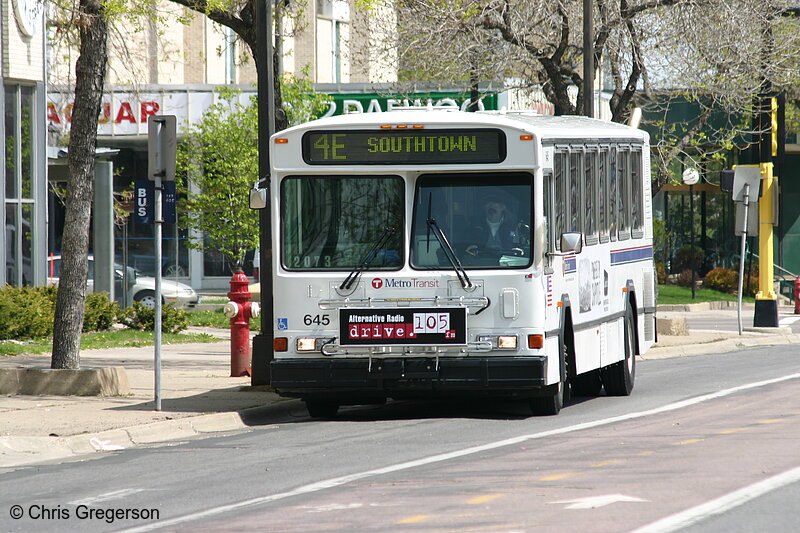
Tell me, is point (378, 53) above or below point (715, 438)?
above

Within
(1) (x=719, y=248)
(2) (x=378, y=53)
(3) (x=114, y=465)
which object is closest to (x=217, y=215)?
(2) (x=378, y=53)

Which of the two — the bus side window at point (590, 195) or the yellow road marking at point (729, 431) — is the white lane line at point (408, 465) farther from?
the bus side window at point (590, 195)

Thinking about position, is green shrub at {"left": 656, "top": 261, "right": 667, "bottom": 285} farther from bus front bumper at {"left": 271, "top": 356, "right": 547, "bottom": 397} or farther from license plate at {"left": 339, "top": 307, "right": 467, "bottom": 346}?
license plate at {"left": 339, "top": 307, "right": 467, "bottom": 346}

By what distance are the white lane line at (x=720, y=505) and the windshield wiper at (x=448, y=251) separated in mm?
4162

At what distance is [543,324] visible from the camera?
44.1 ft

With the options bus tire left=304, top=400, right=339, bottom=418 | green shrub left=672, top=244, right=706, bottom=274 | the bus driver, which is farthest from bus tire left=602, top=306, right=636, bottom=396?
green shrub left=672, top=244, right=706, bottom=274

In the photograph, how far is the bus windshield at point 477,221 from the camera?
1349cm

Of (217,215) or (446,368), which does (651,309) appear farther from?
(217,215)

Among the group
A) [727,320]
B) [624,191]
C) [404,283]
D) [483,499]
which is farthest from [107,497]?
[727,320]

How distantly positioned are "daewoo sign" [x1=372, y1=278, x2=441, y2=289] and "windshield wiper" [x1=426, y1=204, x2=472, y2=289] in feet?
0.75

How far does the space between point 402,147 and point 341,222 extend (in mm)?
951

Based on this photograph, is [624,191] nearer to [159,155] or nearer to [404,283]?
[404,283]

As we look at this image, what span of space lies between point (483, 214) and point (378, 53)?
13.2 meters

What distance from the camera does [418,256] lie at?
1355 cm
